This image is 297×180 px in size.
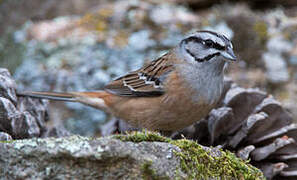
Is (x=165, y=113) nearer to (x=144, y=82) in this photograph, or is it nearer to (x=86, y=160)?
(x=144, y=82)

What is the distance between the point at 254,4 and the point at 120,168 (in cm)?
304

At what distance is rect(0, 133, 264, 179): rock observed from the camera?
52.1 inches

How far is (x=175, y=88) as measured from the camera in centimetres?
265

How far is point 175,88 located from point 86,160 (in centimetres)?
139

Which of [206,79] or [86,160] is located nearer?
[86,160]

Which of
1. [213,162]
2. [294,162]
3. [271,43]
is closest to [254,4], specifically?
[271,43]

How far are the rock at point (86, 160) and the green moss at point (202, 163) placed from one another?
0.11 ft

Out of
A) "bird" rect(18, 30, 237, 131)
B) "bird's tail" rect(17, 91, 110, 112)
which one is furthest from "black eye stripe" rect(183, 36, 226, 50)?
"bird's tail" rect(17, 91, 110, 112)

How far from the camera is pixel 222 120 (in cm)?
227

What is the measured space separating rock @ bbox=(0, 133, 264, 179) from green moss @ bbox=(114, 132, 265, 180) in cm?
3

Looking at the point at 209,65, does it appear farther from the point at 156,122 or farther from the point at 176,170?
the point at 176,170

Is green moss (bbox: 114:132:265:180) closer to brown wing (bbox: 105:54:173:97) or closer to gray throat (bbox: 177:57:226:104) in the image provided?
gray throat (bbox: 177:57:226:104)

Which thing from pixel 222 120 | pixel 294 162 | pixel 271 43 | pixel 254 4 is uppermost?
pixel 254 4

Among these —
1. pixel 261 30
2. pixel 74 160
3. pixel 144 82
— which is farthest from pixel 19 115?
pixel 261 30
